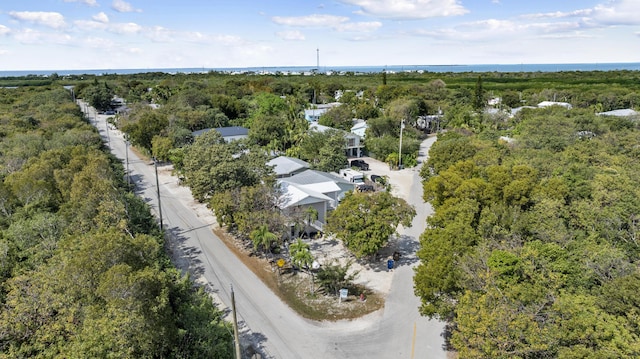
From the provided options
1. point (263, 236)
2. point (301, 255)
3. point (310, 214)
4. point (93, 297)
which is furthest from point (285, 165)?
point (93, 297)

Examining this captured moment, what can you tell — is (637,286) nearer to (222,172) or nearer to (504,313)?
(504,313)

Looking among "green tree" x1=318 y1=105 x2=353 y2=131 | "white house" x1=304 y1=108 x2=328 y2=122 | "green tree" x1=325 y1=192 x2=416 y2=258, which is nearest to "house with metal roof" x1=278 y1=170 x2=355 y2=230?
"green tree" x1=325 y1=192 x2=416 y2=258

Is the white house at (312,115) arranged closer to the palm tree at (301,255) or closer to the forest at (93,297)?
the palm tree at (301,255)

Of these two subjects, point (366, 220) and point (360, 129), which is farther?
point (360, 129)

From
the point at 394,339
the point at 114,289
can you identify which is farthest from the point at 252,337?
the point at 114,289

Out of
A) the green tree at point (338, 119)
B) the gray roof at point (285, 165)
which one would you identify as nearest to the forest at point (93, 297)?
the gray roof at point (285, 165)

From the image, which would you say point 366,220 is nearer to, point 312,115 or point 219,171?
point 219,171
